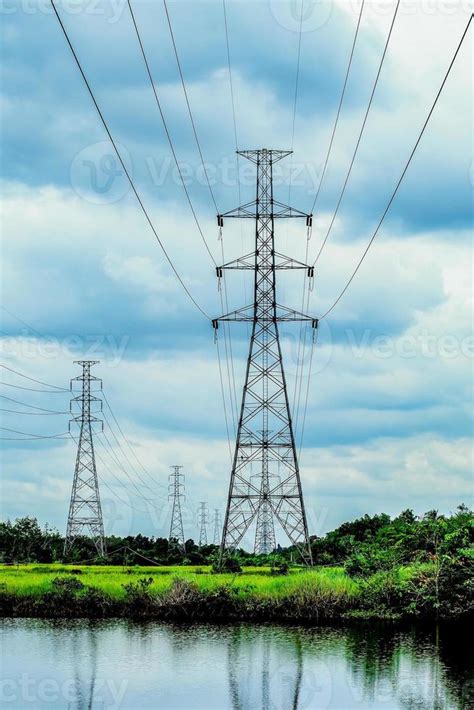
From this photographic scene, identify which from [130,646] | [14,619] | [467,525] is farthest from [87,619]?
[467,525]

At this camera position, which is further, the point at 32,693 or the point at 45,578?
the point at 45,578

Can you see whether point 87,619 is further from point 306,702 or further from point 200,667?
point 306,702

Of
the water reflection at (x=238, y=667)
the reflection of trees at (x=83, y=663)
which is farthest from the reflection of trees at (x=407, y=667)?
the reflection of trees at (x=83, y=663)

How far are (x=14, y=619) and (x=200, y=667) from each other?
18255 mm

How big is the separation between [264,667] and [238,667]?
898 mm

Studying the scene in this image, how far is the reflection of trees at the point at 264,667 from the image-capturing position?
91.2 feet

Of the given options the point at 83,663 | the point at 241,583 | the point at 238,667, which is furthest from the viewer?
the point at 241,583

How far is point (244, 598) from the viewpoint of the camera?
45562 mm

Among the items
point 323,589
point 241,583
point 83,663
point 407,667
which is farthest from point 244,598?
point 407,667

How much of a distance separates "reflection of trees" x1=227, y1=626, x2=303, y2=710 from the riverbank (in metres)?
3.39

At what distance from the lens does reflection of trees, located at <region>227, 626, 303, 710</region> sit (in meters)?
27.8

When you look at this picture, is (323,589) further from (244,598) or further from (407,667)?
(407,667)

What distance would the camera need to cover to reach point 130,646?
121 feet

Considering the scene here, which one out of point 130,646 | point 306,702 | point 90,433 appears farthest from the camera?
point 90,433
